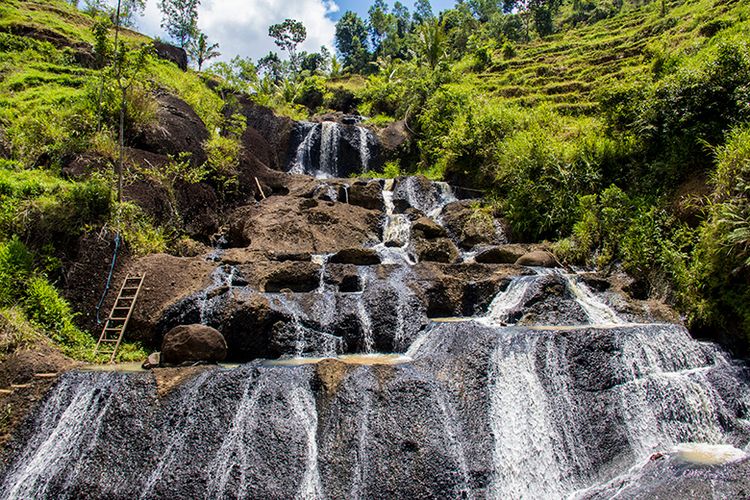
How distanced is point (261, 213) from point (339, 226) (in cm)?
260

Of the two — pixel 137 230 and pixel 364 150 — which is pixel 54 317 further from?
pixel 364 150

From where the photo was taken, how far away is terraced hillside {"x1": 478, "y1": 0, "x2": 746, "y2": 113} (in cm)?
2483

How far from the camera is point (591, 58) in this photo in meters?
33.4

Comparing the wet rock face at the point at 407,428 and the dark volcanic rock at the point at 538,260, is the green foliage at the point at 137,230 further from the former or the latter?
the dark volcanic rock at the point at 538,260

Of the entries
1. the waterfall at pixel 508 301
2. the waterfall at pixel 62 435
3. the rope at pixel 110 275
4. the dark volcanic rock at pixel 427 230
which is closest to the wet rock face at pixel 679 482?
the waterfall at pixel 508 301

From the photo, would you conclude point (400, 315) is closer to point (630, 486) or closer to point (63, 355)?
point (630, 486)

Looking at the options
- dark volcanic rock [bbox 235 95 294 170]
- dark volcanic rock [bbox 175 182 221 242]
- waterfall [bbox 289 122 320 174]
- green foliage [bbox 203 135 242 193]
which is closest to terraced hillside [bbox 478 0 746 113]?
waterfall [bbox 289 122 320 174]

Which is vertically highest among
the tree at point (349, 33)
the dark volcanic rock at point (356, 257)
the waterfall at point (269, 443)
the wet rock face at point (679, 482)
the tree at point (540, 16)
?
the tree at point (349, 33)

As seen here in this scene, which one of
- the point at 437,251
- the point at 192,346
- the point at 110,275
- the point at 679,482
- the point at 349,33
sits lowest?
the point at 679,482

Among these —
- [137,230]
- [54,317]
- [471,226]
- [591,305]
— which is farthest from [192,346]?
[471,226]

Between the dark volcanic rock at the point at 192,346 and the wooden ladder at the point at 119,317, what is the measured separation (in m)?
1.60

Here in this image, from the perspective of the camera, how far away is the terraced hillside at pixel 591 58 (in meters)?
24.8

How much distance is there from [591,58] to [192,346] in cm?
3544

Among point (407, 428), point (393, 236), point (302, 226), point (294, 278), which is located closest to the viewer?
point (407, 428)
